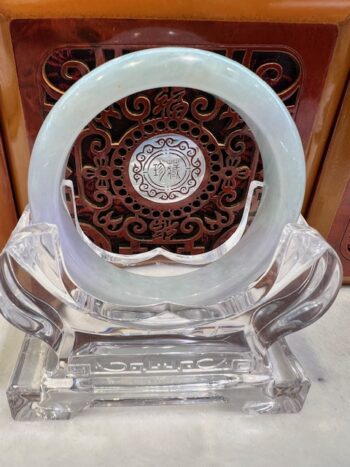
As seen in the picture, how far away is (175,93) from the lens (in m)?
0.55

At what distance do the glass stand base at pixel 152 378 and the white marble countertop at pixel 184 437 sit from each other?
0.01 m

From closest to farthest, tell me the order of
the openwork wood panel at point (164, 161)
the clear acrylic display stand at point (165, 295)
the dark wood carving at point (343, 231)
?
the clear acrylic display stand at point (165, 295) → the openwork wood panel at point (164, 161) → the dark wood carving at point (343, 231)

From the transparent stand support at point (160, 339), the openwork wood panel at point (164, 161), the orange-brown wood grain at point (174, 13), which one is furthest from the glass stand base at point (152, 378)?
the orange-brown wood grain at point (174, 13)

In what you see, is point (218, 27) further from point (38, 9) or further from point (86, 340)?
point (86, 340)

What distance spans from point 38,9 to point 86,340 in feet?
1.18

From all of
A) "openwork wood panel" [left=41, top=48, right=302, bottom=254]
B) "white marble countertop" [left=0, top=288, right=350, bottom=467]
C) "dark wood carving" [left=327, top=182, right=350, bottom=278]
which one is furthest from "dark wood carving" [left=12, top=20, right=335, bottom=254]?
"white marble countertop" [left=0, top=288, right=350, bottom=467]

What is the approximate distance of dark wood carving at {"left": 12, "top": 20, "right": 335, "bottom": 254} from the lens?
0.50 m

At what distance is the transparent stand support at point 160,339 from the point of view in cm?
46

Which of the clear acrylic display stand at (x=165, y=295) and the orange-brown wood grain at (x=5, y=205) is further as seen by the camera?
the orange-brown wood grain at (x=5, y=205)

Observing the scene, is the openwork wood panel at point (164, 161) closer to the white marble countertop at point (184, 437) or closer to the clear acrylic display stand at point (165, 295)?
the clear acrylic display stand at point (165, 295)

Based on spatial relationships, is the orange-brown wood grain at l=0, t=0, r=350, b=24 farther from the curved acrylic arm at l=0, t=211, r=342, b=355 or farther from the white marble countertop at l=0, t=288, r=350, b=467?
the white marble countertop at l=0, t=288, r=350, b=467

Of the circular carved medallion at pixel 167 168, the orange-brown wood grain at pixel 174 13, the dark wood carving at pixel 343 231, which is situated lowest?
the dark wood carving at pixel 343 231

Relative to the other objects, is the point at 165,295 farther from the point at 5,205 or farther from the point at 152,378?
the point at 5,205

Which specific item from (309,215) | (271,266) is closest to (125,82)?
(271,266)
